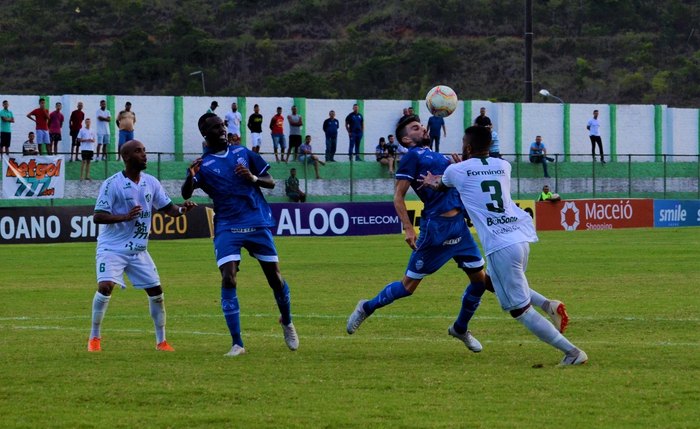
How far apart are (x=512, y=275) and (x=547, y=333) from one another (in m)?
0.59

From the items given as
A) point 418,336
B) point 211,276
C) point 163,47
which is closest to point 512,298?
point 418,336

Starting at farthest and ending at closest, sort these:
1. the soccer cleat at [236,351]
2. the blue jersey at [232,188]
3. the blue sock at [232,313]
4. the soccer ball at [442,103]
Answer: the soccer ball at [442,103] → the blue jersey at [232,188] → the blue sock at [232,313] → the soccer cleat at [236,351]

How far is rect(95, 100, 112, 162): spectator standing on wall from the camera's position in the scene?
4659 cm

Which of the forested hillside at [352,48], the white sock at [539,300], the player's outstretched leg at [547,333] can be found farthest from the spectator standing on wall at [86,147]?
the forested hillside at [352,48]

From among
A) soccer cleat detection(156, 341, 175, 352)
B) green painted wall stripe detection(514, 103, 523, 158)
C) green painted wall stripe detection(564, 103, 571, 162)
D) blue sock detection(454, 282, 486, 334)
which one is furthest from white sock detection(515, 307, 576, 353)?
green painted wall stripe detection(564, 103, 571, 162)

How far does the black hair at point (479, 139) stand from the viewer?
39.1ft

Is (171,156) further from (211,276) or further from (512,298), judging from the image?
(512,298)

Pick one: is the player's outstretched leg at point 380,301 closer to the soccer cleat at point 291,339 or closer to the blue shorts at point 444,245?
the blue shorts at point 444,245

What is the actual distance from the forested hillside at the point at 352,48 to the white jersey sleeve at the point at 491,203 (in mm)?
72834

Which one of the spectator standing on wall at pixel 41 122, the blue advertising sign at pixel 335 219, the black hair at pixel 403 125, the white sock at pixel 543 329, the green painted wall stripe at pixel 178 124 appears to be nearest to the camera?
the white sock at pixel 543 329

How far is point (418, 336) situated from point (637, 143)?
52596 mm

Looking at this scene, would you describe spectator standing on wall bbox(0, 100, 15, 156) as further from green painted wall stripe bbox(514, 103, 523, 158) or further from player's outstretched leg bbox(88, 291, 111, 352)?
player's outstretched leg bbox(88, 291, 111, 352)

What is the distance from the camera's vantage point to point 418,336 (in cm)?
1486

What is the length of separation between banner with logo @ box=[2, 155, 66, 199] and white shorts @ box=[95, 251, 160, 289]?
1048 inches
